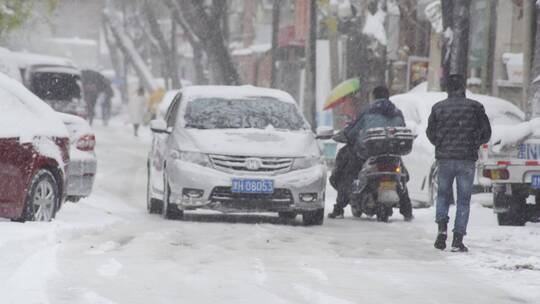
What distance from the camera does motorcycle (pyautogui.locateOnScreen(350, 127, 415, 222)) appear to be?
646 inches

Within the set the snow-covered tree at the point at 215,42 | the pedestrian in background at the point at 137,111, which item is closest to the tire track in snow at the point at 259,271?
the snow-covered tree at the point at 215,42

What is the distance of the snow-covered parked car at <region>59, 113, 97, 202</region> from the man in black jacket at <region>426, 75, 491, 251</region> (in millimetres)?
4552

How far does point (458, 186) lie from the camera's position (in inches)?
512

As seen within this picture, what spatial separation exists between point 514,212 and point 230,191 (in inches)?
125

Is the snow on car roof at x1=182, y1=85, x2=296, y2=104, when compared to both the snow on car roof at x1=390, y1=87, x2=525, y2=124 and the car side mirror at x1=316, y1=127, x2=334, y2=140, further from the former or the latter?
the snow on car roof at x1=390, y1=87, x2=525, y2=124

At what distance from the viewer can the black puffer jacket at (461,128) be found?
12.9 metres

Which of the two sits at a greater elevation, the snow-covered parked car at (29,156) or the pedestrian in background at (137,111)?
the snow-covered parked car at (29,156)

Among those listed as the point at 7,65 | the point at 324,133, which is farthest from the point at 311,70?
the point at 324,133

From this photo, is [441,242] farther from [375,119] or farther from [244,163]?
[375,119]

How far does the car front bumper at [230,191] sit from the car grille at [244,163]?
0.08m

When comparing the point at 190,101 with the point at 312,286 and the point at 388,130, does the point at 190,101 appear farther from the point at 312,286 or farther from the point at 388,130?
the point at 312,286

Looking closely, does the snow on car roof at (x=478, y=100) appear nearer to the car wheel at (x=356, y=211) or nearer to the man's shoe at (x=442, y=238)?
the car wheel at (x=356, y=211)

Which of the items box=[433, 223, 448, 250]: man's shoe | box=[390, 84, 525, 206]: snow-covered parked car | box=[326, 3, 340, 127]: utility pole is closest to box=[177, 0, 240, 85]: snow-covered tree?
box=[326, 3, 340, 127]: utility pole

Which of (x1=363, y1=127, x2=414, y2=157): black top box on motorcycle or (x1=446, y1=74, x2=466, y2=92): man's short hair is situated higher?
(x1=446, y1=74, x2=466, y2=92): man's short hair
